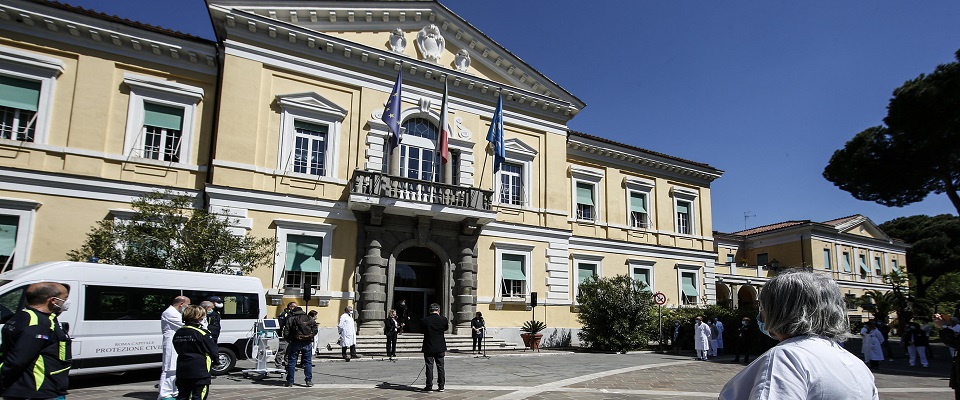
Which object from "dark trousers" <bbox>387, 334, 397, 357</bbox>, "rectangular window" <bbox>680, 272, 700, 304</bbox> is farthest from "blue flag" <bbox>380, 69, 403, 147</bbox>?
"rectangular window" <bbox>680, 272, 700, 304</bbox>

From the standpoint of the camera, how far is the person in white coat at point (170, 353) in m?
7.57

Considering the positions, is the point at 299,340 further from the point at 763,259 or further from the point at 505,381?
the point at 763,259

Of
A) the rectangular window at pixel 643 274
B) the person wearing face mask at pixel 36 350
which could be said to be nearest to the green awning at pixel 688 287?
the rectangular window at pixel 643 274

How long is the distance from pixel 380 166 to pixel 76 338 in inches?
430

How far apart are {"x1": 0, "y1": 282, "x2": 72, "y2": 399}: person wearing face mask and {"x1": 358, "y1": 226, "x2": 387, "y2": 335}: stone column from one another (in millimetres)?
13959

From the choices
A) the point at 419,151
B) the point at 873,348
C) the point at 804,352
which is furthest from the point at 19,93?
the point at 873,348

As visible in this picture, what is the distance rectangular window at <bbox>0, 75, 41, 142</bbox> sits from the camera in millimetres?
15523

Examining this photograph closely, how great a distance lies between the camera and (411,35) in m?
21.8

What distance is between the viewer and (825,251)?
4425cm

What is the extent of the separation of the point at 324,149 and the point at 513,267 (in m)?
8.70

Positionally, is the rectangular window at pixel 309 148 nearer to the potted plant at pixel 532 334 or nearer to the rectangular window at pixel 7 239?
the rectangular window at pixel 7 239

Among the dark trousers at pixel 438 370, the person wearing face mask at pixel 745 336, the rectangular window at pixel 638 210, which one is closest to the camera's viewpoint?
the dark trousers at pixel 438 370

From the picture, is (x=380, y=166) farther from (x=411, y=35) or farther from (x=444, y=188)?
(x=411, y=35)

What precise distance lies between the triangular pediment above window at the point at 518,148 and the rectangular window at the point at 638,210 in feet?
23.8
